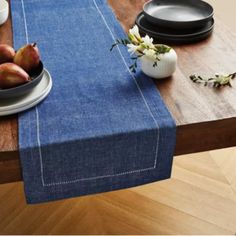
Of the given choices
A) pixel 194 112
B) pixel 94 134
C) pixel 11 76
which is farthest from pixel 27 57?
pixel 194 112

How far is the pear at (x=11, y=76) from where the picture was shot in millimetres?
958

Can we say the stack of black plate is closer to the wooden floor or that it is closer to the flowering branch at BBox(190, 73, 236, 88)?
the flowering branch at BBox(190, 73, 236, 88)

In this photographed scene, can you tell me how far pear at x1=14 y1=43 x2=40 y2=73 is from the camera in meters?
1.01

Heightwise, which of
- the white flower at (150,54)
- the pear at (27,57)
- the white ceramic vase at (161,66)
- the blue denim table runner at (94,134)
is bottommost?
the blue denim table runner at (94,134)

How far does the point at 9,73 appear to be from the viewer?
96cm

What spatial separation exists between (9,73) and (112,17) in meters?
0.61

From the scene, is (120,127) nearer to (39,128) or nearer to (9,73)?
(39,128)

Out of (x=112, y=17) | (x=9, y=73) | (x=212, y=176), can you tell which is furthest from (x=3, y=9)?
(x=212, y=176)

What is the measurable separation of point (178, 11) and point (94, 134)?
71cm

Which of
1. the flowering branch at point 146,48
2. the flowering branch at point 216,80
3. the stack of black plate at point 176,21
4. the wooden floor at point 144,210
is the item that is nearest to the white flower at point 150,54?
the flowering branch at point 146,48

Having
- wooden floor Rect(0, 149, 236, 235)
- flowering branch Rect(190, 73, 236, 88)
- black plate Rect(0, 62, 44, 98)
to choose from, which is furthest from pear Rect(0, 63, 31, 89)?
wooden floor Rect(0, 149, 236, 235)

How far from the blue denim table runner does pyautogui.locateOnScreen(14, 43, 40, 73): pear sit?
0.28ft

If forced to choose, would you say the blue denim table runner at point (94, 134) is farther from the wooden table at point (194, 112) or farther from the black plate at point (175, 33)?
the black plate at point (175, 33)

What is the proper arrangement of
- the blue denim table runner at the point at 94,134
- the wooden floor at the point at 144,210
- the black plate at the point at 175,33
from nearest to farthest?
the blue denim table runner at the point at 94,134
the black plate at the point at 175,33
the wooden floor at the point at 144,210
